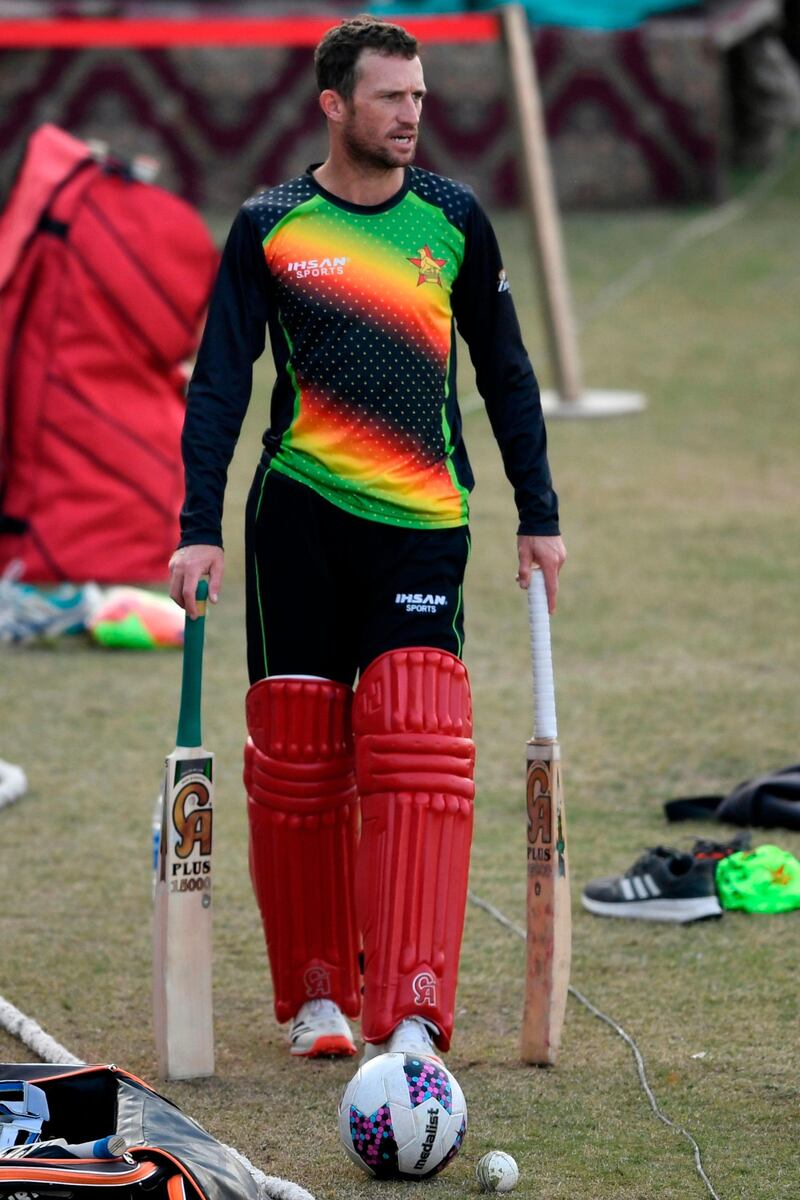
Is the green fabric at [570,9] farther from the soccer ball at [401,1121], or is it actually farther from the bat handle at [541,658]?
the soccer ball at [401,1121]

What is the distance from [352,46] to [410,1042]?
5.33 feet

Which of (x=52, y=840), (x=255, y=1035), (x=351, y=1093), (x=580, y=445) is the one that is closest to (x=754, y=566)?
(x=580, y=445)

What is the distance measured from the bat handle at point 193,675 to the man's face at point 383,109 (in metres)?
0.77

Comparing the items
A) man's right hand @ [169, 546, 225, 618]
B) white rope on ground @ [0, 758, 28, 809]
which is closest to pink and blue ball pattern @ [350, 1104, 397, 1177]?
man's right hand @ [169, 546, 225, 618]

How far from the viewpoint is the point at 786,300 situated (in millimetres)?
13055

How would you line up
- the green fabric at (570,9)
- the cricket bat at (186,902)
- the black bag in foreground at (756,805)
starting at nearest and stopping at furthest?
the cricket bat at (186,902), the black bag in foreground at (756,805), the green fabric at (570,9)

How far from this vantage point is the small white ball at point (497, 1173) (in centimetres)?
299

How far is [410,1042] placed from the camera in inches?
127

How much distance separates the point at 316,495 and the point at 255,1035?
1.03 m

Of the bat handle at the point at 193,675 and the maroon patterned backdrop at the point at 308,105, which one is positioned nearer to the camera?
the bat handle at the point at 193,675

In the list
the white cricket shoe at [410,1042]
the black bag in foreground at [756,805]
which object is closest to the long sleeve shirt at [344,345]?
the white cricket shoe at [410,1042]

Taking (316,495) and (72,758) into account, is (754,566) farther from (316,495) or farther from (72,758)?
(316,495)

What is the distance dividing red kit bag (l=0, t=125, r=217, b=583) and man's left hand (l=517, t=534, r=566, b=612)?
379cm

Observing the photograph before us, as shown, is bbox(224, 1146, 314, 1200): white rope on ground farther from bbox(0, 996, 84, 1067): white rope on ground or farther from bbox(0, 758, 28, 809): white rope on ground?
bbox(0, 758, 28, 809): white rope on ground
